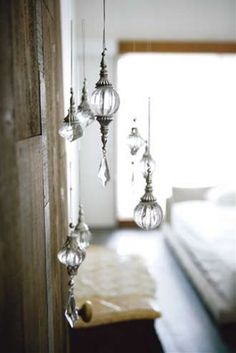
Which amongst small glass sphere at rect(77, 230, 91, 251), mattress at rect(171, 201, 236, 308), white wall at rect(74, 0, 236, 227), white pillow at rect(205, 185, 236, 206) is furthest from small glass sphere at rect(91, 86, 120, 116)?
white wall at rect(74, 0, 236, 227)

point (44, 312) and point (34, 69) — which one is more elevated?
point (34, 69)

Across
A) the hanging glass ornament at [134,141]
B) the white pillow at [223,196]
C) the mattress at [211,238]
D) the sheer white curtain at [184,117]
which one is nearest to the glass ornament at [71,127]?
the hanging glass ornament at [134,141]

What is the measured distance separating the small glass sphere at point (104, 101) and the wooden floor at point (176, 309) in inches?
83.4

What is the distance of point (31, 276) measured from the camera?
684 mm

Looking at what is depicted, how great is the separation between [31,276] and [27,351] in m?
0.12

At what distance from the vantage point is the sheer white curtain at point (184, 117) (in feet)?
17.1

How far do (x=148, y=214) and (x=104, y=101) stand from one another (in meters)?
0.31

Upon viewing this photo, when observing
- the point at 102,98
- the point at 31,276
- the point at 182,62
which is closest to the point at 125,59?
the point at 182,62

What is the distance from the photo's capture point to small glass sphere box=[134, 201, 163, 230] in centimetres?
97

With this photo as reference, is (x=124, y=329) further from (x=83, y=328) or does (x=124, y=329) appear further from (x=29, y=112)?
(x=29, y=112)

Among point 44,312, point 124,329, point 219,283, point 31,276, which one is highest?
point 31,276

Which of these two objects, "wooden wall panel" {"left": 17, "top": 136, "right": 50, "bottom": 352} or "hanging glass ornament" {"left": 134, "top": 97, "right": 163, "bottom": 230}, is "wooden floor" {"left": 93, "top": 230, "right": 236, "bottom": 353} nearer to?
"hanging glass ornament" {"left": 134, "top": 97, "right": 163, "bottom": 230}

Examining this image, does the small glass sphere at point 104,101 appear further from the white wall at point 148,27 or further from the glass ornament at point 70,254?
the white wall at point 148,27

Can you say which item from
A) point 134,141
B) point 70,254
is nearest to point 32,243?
point 70,254
